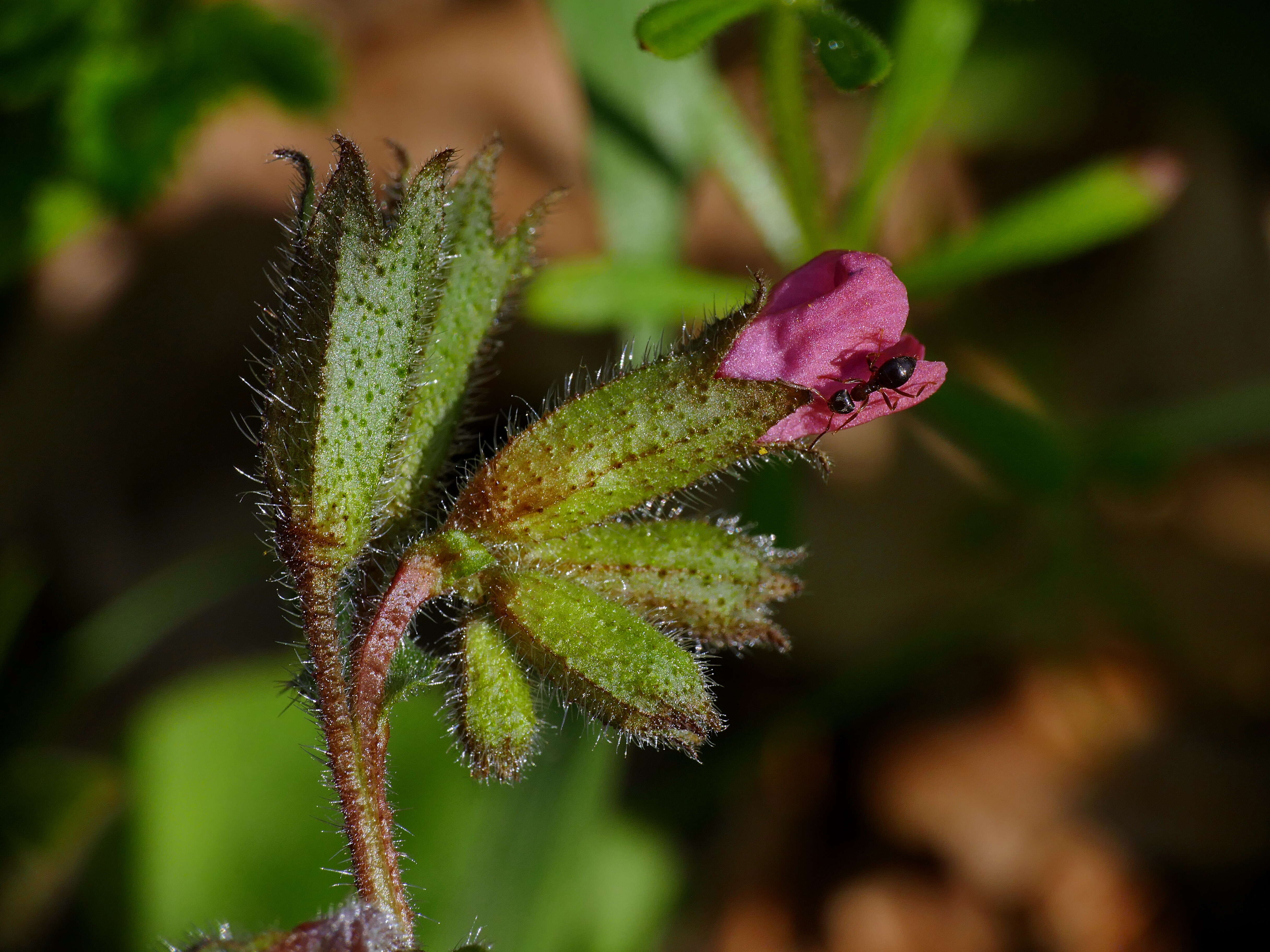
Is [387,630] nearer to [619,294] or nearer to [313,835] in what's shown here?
[619,294]

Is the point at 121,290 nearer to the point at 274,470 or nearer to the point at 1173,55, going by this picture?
the point at 274,470

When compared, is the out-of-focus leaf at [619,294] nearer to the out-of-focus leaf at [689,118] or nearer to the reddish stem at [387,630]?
the out-of-focus leaf at [689,118]

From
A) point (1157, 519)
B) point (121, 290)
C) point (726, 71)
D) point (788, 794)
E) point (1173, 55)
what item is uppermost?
point (726, 71)

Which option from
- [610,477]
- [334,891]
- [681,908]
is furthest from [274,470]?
[681,908]

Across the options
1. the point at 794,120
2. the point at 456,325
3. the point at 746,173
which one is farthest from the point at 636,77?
the point at 456,325

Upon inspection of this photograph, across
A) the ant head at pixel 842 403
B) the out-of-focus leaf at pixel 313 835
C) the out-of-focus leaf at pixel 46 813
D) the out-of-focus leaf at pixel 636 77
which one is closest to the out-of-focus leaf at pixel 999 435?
the out-of-focus leaf at pixel 636 77

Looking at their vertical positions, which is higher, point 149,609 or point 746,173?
point 746,173
